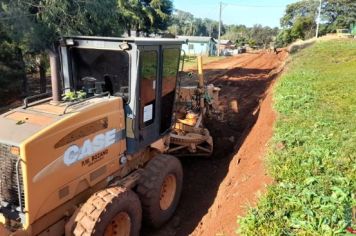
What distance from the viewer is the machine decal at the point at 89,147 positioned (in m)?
4.81

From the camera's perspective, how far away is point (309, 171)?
534 centimetres

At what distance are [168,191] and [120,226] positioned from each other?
162 cm

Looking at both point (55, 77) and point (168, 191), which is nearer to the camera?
point (55, 77)

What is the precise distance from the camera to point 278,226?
13.7 feet

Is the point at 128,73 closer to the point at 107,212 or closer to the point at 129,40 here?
the point at 129,40

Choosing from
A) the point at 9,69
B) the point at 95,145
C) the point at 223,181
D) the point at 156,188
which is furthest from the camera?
the point at 9,69

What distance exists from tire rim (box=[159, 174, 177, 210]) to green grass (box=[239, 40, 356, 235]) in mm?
1794

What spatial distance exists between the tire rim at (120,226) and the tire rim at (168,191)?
116cm

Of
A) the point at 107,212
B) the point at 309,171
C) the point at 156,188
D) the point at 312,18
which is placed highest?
the point at 312,18

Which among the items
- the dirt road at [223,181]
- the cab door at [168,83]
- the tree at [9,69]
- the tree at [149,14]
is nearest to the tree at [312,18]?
the tree at [149,14]

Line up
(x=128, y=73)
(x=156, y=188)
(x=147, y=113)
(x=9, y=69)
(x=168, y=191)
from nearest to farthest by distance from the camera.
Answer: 1. (x=128, y=73)
2. (x=156, y=188)
3. (x=147, y=113)
4. (x=168, y=191)
5. (x=9, y=69)

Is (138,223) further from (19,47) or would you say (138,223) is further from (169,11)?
(169,11)

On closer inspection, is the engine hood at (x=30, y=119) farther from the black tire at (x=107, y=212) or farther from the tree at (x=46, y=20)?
the tree at (x=46, y=20)

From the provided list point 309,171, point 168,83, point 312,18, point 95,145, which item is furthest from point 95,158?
point 312,18
